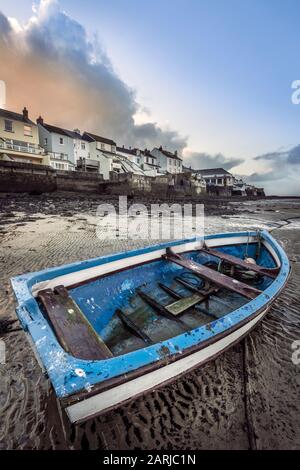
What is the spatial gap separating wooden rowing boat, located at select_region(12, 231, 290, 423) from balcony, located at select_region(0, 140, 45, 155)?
112ft

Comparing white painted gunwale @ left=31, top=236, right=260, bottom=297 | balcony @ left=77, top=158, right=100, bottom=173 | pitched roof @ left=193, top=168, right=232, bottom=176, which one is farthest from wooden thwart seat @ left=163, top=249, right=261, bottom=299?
pitched roof @ left=193, top=168, right=232, bottom=176

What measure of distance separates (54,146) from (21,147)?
8990mm

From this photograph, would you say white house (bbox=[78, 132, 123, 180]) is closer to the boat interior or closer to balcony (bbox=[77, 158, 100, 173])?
balcony (bbox=[77, 158, 100, 173])

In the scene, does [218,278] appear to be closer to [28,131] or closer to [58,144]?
[28,131]

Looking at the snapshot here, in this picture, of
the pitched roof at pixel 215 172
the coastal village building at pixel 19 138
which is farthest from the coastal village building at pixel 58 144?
the pitched roof at pixel 215 172

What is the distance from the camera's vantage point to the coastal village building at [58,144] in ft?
122

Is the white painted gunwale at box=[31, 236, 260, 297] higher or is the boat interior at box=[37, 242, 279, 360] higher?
the white painted gunwale at box=[31, 236, 260, 297]

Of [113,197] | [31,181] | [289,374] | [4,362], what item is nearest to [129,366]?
[4,362]

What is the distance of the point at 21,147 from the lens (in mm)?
30938

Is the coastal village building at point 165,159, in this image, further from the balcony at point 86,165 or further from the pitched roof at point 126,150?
the balcony at point 86,165

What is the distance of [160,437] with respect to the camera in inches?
65.1

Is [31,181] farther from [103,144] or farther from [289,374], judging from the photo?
[103,144]

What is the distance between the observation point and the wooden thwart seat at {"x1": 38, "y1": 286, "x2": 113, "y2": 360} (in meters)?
1.76
